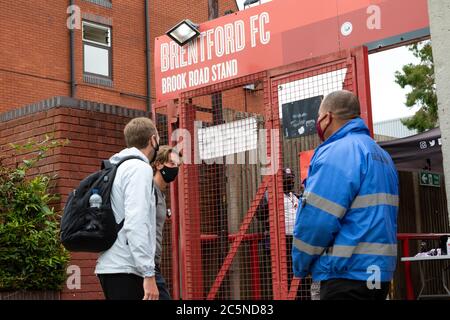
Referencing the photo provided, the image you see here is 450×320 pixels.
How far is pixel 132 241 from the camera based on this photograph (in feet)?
14.5

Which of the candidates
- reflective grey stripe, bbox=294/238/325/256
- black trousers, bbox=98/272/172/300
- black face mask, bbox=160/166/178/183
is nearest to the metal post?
reflective grey stripe, bbox=294/238/325/256

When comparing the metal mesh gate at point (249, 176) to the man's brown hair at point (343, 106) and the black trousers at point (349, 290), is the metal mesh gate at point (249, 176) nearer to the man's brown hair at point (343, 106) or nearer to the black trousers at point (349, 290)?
the man's brown hair at point (343, 106)

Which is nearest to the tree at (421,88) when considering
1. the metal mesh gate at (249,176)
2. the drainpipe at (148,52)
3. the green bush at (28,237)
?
the drainpipe at (148,52)

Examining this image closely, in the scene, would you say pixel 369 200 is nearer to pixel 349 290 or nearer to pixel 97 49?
pixel 349 290

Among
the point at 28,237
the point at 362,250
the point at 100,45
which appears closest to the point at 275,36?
the point at 28,237

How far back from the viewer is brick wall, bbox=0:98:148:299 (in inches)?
336

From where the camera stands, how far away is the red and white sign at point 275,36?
22.6 feet

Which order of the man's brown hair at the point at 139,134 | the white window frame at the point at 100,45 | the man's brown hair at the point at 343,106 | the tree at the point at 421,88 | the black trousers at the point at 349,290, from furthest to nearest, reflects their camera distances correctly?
the white window frame at the point at 100,45
the tree at the point at 421,88
the man's brown hair at the point at 139,134
the man's brown hair at the point at 343,106
the black trousers at the point at 349,290

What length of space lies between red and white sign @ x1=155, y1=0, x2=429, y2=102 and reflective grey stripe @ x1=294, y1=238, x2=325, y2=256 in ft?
11.7

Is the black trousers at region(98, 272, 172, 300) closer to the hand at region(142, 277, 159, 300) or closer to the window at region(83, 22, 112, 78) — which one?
the hand at region(142, 277, 159, 300)

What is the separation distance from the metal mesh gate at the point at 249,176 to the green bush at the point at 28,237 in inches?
55.3
